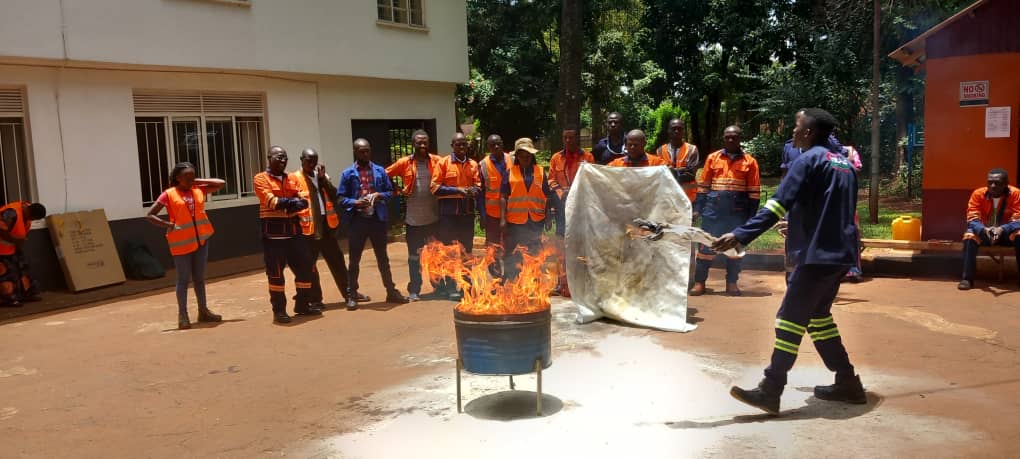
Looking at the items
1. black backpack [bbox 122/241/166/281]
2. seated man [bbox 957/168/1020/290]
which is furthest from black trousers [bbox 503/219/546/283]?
black backpack [bbox 122/241/166/281]

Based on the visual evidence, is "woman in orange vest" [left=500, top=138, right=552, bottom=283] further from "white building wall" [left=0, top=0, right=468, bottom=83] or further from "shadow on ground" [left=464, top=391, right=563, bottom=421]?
"white building wall" [left=0, top=0, right=468, bottom=83]

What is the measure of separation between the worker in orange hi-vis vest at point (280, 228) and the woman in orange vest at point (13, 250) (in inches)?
147

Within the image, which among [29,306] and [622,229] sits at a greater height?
[622,229]

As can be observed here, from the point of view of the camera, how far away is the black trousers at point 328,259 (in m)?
9.15

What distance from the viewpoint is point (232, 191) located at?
45.6 feet

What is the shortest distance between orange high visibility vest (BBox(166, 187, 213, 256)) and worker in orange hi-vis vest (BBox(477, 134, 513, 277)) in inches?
127

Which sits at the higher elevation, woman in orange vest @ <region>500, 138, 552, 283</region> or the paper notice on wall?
the paper notice on wall

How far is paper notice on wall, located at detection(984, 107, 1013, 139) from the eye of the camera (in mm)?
10344

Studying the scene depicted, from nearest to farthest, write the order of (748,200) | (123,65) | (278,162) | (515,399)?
(515,399) < (278,162) < (748,200) < (123,65)

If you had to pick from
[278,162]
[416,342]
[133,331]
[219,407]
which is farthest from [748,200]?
[133,331]

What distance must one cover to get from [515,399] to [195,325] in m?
4.67

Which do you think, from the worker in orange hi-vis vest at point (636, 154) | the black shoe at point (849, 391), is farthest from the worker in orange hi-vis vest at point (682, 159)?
the black shoe at point (849, 391)

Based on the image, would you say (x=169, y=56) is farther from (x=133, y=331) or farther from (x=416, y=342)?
(x=416, y=342)

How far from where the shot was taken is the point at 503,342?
5148 millimetres
